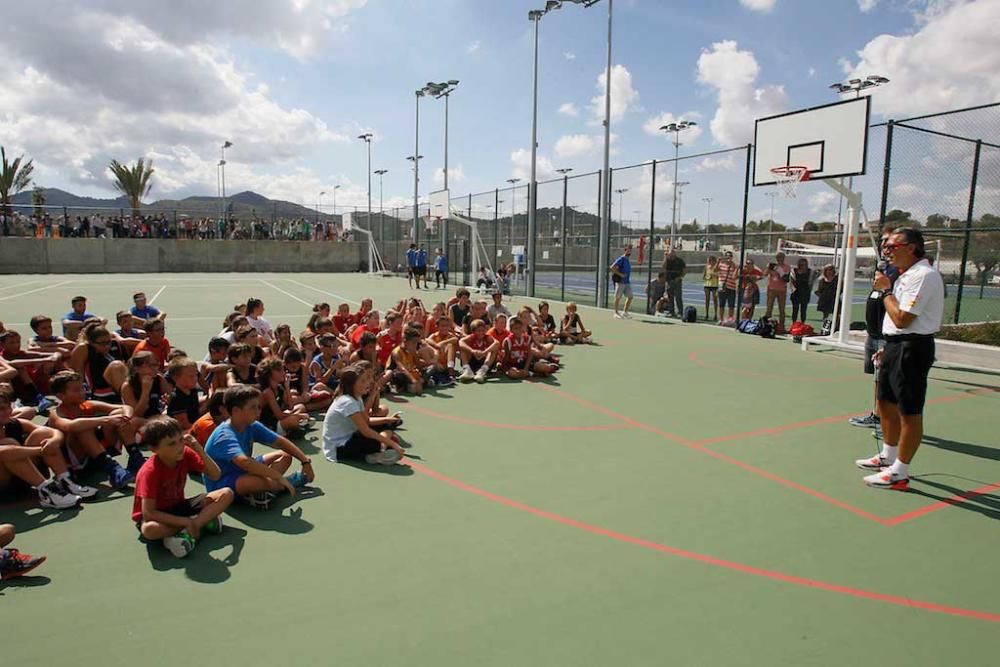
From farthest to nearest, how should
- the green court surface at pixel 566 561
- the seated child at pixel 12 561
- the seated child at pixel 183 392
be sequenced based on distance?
the seated child at pixel 183 392 → the seated child at pixel 12 561 → the green court surface at pixel 566 561

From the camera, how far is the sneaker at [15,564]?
353 centimetres

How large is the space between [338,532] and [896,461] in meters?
4.50

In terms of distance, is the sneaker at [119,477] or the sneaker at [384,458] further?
the sneaker at [384,458]

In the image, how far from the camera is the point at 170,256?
37.5 metres

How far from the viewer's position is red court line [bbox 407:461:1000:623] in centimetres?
343

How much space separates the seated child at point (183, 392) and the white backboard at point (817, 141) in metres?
11.6

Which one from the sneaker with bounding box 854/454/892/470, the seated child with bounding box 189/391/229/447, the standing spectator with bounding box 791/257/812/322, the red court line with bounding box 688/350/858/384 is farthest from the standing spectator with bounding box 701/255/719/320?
the seated child with bounding box 189/391/229/447

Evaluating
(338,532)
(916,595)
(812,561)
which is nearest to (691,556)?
(812,561)

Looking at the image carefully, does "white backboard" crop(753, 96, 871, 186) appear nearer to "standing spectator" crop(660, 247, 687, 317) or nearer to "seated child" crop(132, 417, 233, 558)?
"standing spectator" crop(660, 247, 687, 317)

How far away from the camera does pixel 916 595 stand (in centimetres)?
357

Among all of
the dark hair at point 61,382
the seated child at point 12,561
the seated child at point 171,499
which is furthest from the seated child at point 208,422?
the seated child at point 12,561

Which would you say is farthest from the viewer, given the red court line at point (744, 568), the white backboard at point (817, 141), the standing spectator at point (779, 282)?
the standing spectator at point (779, 282)

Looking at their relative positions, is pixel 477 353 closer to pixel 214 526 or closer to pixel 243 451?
pixel 243 451

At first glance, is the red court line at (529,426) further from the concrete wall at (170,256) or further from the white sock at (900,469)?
the concrete wall at (170,256)
